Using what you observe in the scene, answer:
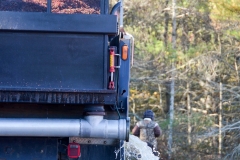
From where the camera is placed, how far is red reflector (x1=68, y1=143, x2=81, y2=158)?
501 centimetres

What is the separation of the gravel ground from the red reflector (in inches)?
46.7

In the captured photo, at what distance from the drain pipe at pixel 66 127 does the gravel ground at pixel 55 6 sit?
0.86 meters

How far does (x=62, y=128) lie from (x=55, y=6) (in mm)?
996

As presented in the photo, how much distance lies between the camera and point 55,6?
15.3ft

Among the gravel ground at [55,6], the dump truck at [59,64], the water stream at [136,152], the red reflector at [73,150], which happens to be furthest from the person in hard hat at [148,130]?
the gravel ground at [55,6]

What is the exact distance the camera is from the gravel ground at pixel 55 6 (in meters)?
4.64

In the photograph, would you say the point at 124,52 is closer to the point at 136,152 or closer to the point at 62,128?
the point at 62,128

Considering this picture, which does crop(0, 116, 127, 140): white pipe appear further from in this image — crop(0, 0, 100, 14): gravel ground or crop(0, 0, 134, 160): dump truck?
crop(0, 0, 100, 14): gravel ground

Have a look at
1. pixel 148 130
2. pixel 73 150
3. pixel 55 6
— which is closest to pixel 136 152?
pixel 73 150

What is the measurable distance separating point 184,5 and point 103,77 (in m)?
13.5

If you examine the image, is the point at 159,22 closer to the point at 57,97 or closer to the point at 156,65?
the point at 156,65

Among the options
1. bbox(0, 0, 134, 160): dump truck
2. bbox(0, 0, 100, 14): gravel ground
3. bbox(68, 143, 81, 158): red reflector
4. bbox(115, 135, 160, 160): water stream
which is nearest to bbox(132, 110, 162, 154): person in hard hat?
bbox(115, 135, 160, 160): water stream

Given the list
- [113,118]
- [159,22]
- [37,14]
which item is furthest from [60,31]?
[159,22]

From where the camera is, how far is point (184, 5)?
1781 cm
